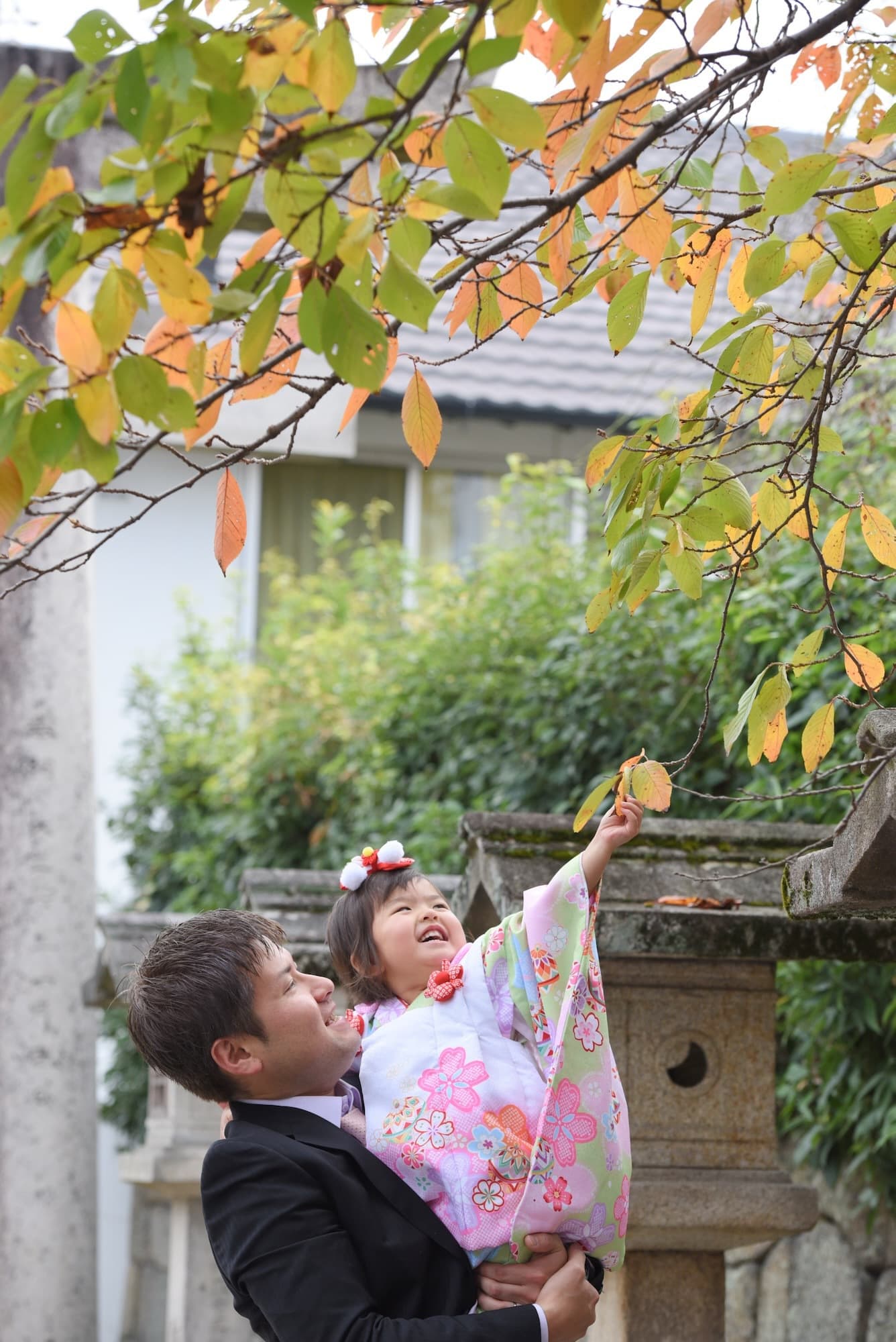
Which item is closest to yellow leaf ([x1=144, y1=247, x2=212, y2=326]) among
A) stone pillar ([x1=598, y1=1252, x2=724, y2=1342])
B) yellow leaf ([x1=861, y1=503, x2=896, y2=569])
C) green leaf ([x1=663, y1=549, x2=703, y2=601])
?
green leaf ([x1=663, y1=549, x2=703, y2=601])

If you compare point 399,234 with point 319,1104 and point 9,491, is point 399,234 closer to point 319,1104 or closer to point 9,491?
point 9,491

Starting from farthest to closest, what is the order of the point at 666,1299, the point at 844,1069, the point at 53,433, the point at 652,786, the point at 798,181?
the point at 844,1069, the point at 666,1299, the point at 652,786, the point at 798,181, the point at 53,433

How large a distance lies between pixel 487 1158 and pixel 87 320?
1124mm

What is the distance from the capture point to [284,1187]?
5.50 ft

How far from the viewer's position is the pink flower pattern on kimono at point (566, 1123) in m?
1.77

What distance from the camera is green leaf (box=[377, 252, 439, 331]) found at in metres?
1.25

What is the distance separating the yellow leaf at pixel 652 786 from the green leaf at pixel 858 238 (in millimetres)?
674

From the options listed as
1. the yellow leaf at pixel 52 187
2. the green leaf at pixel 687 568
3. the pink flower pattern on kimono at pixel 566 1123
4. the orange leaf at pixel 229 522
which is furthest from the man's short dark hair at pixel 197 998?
the yellow leaf at pixel 52 187

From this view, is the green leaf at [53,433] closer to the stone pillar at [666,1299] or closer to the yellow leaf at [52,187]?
the yellow leaf at [52,187]

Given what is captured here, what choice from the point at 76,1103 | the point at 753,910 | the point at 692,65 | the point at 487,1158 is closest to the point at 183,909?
the point at 76,1103

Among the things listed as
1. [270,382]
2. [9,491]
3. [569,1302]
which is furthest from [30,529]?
[569,1302]

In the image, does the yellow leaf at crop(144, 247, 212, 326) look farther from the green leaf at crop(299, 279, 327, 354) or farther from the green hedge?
the green hedge

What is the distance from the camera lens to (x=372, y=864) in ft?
7.11

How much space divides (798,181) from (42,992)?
4.67 meters
